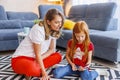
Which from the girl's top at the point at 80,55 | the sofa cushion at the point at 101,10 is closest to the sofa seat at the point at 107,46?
the girl's top at the point at 80,55

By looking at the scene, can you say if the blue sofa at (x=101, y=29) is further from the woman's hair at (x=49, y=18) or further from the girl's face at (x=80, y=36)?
the woman's hair at (x=49, y=18)

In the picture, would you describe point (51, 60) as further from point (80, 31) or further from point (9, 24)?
point (9, 24)

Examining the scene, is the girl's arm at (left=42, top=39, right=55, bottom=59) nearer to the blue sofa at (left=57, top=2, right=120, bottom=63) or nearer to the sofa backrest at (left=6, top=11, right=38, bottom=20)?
the blue sofa at (left=57, top=2, right=120, bottom=63)

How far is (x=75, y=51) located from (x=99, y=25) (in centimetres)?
149

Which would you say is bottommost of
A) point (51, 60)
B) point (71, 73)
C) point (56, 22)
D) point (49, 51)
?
point (71, 73)

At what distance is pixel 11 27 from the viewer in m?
3.63

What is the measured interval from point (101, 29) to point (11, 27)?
1.63 metres

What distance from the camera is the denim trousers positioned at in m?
1.85

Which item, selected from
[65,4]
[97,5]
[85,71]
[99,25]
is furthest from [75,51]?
[65,4]

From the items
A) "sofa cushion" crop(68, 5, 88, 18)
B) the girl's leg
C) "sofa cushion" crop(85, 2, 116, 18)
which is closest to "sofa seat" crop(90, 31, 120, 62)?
the girl's leg

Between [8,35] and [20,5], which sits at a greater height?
[20,5]

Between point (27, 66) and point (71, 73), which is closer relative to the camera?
point (27, 66)

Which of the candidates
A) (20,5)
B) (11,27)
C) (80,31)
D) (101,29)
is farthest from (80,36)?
(20,5)

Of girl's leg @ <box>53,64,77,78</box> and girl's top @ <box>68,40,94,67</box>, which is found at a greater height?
girl's top @ <box>68,40,94,67</box>
